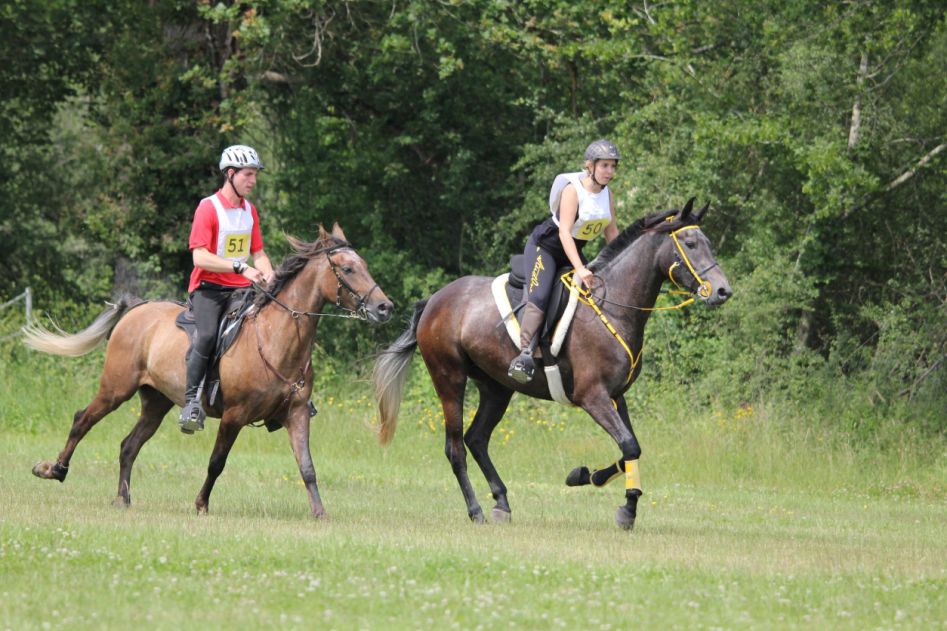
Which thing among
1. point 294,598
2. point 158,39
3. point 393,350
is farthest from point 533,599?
point 158,39

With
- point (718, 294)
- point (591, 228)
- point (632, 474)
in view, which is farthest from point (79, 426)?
point (718, 294)

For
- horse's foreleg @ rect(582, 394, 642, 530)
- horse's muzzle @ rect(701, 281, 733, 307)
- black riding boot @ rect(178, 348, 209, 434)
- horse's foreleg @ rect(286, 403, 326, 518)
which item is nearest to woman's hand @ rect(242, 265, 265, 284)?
black riding boot @ rect(178, 348, 209, 434)

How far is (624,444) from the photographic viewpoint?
12383mm

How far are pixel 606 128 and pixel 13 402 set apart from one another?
1158 centimetres

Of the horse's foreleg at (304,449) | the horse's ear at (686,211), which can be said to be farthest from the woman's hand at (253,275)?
the horse's ear at (686,211)

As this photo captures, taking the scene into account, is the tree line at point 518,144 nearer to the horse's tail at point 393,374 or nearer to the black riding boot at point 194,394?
the horse's tail at point 393,374

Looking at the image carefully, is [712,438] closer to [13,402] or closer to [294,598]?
[13,402]

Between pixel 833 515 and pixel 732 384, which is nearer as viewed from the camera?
pixel 833 515

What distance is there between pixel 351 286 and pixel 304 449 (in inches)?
58.7

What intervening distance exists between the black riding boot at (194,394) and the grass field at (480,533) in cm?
81

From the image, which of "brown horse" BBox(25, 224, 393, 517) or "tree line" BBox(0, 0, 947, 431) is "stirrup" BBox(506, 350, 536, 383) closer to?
"brown horse" BBox(25, 224, 393, 517)

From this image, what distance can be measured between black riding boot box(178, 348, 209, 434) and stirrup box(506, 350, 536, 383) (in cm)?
266

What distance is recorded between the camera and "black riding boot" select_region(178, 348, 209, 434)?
42.2 feet

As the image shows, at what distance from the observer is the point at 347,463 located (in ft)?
64.9
